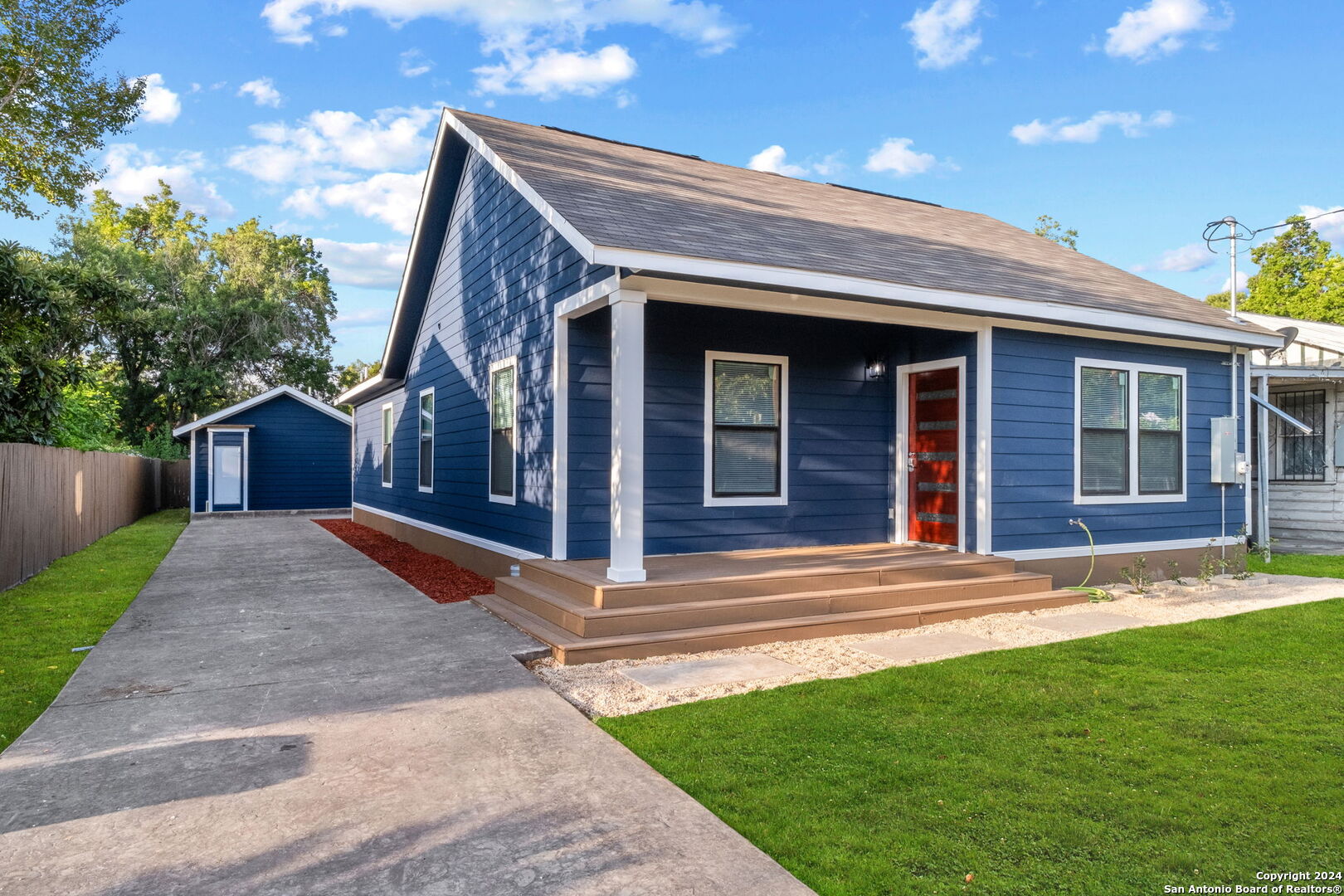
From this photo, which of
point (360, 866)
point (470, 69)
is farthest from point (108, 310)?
point (360, 866)

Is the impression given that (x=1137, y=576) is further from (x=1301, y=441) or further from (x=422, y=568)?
(x=422, y=568)

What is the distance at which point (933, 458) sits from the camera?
845cm

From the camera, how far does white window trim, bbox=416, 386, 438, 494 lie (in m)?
11.8

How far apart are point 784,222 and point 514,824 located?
20.8 ft

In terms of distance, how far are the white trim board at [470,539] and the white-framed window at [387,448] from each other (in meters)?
0.62

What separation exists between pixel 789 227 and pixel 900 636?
12.9 ft

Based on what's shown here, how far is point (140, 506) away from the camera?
2044cm

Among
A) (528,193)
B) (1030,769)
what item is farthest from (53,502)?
(1030,769)

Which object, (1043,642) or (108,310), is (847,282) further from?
(108,310)

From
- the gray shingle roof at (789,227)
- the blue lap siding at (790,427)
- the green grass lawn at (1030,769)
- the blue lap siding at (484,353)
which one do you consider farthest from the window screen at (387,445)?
the green grass lawn at (1030,769)

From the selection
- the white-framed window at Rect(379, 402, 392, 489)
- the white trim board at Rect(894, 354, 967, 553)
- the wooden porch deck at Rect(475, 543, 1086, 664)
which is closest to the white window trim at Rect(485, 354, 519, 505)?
the wooden porch deck at Rect(475, 543, 1086, 664)

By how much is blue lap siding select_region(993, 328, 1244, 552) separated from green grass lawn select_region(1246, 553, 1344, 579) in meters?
1.42

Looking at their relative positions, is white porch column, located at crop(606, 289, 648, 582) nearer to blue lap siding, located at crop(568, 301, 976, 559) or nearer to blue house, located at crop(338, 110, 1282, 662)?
blue house, located at crop(338, 110, 1282, 662)

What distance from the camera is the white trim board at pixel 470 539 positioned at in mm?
7871
